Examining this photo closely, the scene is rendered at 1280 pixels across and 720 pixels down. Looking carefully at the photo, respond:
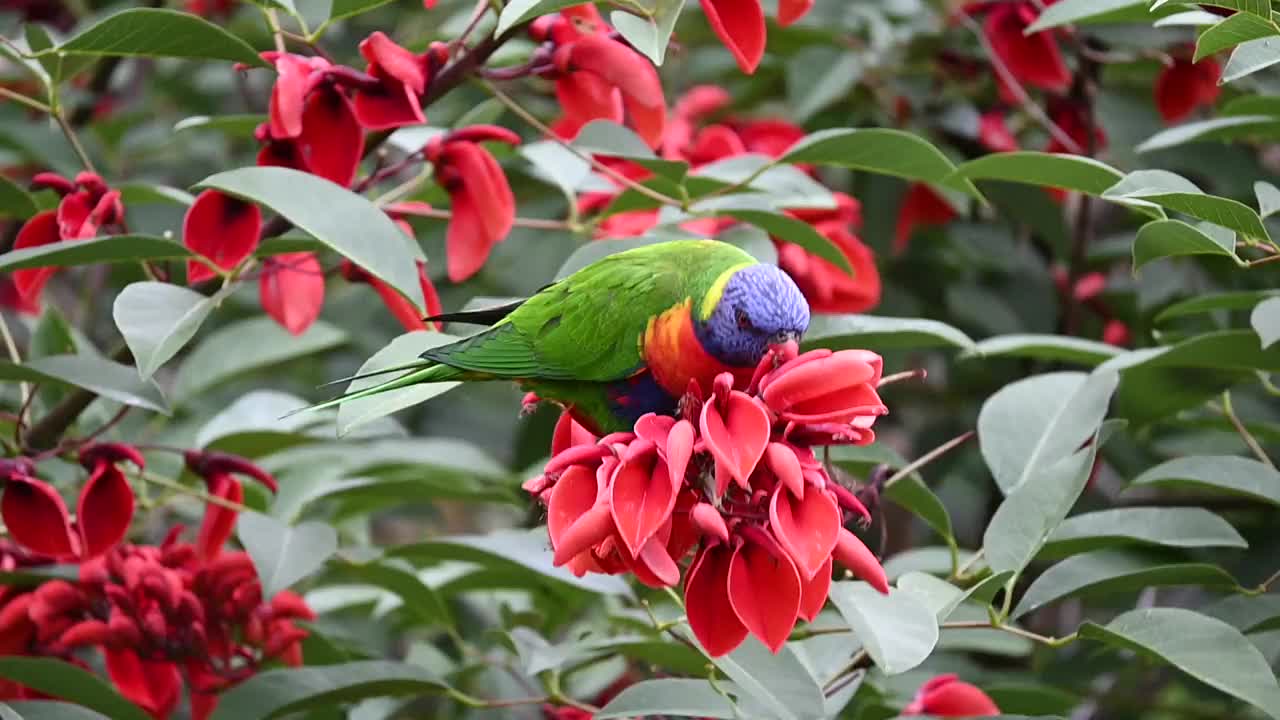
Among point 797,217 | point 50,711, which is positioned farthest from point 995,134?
point 50,711

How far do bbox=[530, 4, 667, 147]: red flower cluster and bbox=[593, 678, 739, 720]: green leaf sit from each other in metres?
0.48

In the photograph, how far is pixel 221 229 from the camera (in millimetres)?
1127

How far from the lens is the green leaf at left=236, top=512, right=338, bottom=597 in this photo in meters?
1.14

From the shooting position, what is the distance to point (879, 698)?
4.14 ft

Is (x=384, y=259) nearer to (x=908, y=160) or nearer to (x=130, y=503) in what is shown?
(x=130, y=503)

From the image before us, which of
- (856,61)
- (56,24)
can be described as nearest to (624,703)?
(856,61)

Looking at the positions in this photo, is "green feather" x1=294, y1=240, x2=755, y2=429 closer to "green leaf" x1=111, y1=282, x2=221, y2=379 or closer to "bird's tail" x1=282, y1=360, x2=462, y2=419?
"bird's tail" x1=282, y1=360, x2=462, y2=419

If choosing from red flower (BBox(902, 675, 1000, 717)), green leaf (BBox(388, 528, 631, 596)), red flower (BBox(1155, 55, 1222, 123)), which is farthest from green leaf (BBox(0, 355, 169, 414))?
red flower (BBox(1155, 55, 1222, 123))

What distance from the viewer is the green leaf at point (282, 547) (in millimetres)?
1138

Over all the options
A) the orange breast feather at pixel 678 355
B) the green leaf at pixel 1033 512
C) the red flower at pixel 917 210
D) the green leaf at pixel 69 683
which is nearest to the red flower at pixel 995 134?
the red flower at pixel 917 210

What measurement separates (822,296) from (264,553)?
567 millimetres

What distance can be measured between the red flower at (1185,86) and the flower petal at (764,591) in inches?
45.1

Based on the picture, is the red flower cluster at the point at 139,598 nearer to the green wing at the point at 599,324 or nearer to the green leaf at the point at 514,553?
the green leaf at the point at 514,553

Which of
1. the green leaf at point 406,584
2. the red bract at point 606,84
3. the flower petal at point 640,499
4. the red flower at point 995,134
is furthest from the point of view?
the red flower at point 995,134
